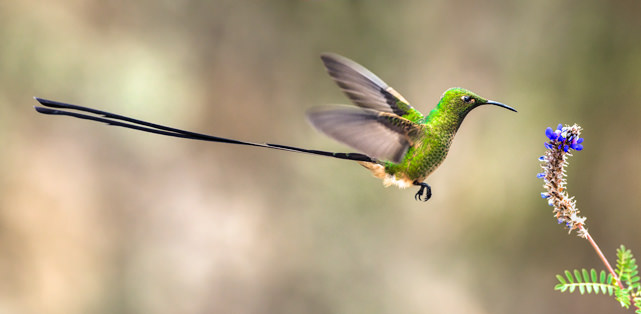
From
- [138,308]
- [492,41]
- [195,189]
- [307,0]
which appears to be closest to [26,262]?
[138,308]

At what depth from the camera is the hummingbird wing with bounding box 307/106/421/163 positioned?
0.60 metres

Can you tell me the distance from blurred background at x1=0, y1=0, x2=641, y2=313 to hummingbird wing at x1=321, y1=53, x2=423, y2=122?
174 cm

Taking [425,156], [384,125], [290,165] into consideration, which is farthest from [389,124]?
[290,165]

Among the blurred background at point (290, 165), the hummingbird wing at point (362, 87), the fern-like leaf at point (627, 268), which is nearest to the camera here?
the fern-like leaf at point (627, 268)

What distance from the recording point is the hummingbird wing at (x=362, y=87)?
0.69 meters

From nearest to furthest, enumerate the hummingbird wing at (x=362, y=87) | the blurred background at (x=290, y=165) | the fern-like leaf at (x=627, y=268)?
1. the fern-like leaf at (x=627, y=268)
2. the hummingbird wing at (x=362, y=87)
3. the blurred background at (x=290, y=165)

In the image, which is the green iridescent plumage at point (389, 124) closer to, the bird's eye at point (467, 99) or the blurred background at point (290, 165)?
the bird's eye at point (467, 99)

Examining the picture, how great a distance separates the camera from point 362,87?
745 mm

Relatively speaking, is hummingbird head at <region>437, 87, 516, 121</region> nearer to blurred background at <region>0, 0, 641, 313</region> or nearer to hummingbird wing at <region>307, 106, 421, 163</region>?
hummingbird wing at <region>307, 106, 421, 163</region>

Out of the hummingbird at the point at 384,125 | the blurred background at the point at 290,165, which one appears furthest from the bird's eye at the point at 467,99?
the blurred background at the point at 290,165

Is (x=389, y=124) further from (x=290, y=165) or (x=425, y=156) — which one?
(x=290, y=165)

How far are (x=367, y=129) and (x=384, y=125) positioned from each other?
0.11ft

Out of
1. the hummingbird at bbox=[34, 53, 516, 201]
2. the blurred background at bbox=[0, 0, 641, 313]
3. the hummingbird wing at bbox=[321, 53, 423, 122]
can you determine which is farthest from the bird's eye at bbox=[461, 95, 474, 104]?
the blurred background at bbox=[0, 0, 641, 313]

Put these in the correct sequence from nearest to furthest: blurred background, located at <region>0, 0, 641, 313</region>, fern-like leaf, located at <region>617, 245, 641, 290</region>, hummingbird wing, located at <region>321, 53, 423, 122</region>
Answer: fern-like leaf, located at <region>617, 245, 641, 290</region>
hummingbird wing, located at <region>321, 53, 423, 122</region>
blurred background, located at <region>0, 0, 641, 313</region>
